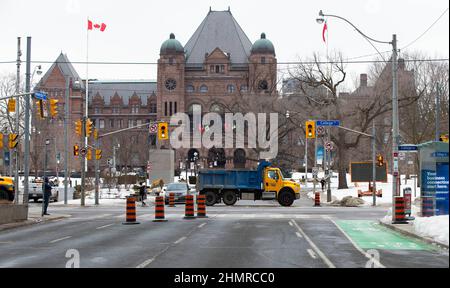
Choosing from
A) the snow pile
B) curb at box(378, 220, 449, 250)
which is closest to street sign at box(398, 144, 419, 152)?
curb at box(378, 220, 449, 250)

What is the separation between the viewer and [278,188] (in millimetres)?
43406

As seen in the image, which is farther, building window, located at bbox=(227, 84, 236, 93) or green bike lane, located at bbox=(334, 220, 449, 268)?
building window, located at bbox=(227, 84, 236, 93)

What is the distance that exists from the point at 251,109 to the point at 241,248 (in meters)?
62.8

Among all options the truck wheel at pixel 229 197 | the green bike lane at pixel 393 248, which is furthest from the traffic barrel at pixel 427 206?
the truck wheel at pixel 229 197

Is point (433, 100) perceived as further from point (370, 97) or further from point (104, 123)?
point (104, 123)

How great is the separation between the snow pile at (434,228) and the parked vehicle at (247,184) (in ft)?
70.7

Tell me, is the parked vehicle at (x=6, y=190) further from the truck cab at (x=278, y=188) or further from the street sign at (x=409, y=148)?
the street sign at (x=409, y=148)

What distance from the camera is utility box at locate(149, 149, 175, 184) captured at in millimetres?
78812

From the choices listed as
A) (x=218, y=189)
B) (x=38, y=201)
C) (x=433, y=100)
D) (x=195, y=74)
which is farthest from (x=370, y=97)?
(x=195, y=74)

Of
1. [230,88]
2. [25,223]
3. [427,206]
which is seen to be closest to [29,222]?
[25,223]

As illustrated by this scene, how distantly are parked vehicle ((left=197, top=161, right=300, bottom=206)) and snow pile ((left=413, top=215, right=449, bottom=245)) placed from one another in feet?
70.7

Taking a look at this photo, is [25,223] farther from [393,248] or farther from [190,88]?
[190,88]

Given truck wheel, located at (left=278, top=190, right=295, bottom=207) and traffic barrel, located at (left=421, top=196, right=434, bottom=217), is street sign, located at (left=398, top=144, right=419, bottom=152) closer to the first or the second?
traffic barrel, located at (left=421, top=196, right=434, bottom=217)

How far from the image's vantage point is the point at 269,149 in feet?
260
